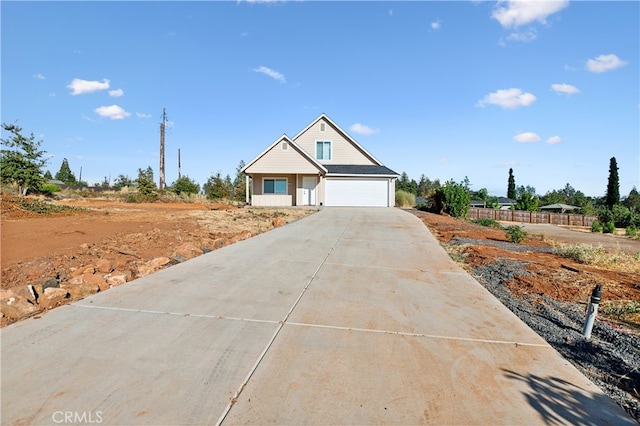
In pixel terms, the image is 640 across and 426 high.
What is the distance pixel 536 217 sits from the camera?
1356 inches

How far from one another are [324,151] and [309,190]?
14.2 feet

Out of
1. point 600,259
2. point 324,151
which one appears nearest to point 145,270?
point 600,259

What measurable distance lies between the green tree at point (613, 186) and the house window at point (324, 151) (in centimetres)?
3865

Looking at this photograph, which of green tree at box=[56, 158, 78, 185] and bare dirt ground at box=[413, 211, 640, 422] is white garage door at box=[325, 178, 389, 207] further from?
green tree at box=[56, 158, 78, 185]

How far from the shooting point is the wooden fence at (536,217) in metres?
33.1

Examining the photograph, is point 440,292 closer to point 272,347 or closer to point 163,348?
point 272,347

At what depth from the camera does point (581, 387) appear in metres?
2.63

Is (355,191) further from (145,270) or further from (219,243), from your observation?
(145,270)

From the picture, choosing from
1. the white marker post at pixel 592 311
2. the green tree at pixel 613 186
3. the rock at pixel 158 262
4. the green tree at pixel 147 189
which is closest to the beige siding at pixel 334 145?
the green tree at pixel 147 189

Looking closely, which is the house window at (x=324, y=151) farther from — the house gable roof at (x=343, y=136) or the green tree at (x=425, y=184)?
the green tree at (x=425, y=184)

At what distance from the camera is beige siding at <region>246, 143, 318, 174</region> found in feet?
76.4

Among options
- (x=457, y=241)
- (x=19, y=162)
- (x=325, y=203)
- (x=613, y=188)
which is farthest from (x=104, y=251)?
(x=613, y=188)

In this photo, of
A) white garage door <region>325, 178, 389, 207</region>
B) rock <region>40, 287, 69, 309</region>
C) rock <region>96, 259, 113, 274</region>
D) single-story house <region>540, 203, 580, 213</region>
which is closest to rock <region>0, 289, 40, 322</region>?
rock <region>40, 287, 69, 309</region>

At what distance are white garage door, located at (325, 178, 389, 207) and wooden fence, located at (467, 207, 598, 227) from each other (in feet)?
42.9
